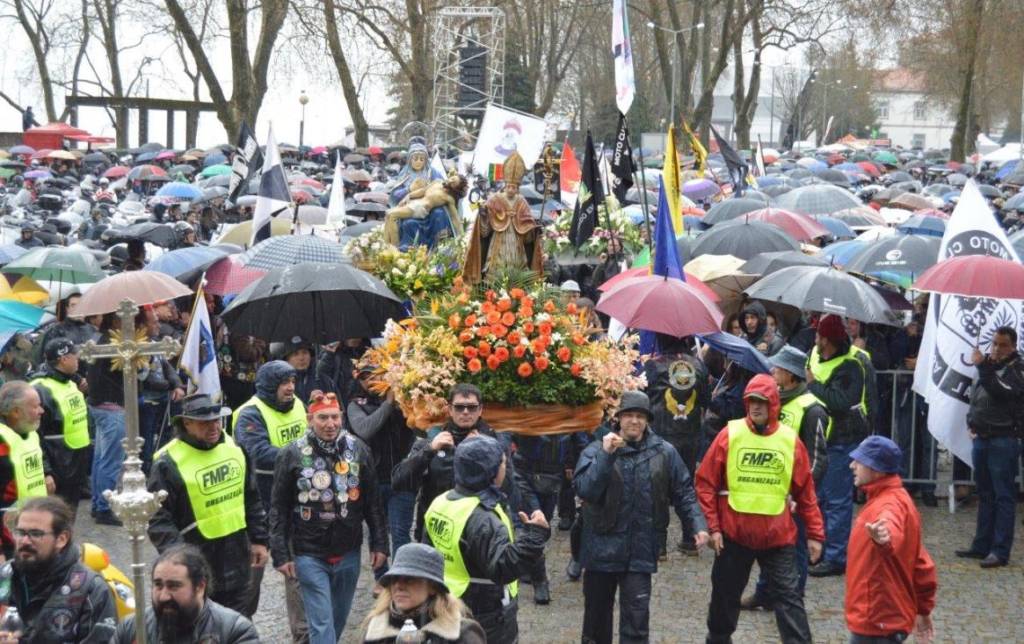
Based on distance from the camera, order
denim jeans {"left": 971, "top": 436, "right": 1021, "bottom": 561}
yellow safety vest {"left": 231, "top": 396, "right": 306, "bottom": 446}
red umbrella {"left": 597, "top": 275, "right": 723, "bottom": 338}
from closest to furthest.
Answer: yellow safety vest {"left": 231, "top": 396, "right": 306, "bottom": 446}, red umbrella {"left": 597, "top": 275, "right": 723, "bottom": 338}, denim jeans {"left": 971, "top": 436, "right": 1021, "bottom": 561}

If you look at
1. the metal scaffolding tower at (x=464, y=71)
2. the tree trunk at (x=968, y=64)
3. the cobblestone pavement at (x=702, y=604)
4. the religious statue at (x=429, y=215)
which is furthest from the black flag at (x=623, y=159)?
the tree trunk at (x=968, y=64)

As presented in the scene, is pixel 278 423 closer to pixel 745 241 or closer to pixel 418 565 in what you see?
pixel 418 565

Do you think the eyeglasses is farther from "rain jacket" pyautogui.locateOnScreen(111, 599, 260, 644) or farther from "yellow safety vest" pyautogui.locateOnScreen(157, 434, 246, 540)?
"yellow safety vest" pyautogui.locateOnScreen(157, 434, 246, 540)

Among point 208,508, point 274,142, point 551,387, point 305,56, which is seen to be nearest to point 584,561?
point 551,387

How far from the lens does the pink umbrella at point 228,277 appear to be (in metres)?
12.5

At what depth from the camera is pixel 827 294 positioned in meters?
10.4

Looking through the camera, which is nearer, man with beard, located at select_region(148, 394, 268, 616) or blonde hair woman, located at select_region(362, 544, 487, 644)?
blonde hair woman, located at select_region(362, 544, 487, 644)

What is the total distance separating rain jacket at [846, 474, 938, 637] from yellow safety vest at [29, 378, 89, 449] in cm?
532

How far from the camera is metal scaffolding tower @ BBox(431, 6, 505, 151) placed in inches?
1745

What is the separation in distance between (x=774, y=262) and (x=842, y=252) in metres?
1.87

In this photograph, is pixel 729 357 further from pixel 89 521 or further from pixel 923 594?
pixel 89 521

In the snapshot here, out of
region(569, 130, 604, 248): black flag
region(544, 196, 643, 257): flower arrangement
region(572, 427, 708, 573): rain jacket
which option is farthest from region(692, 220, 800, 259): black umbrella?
region(572, 427, 708, 573): rain jacket

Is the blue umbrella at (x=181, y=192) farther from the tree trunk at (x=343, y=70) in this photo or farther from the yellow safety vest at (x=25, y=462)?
the yellow safety vest at (x=25, y=462)

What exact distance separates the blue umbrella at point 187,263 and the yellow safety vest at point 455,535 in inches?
271
